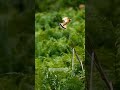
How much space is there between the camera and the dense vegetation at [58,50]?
1593 millimetres

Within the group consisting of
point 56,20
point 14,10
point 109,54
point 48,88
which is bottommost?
point 48,88

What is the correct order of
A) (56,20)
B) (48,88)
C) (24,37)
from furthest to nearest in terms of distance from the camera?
(56,20) < (48,88) < (24,37)

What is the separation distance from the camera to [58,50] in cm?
229

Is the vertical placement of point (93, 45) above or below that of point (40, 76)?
above

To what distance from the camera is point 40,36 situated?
2770mm

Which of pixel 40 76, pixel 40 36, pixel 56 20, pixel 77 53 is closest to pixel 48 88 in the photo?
pixel 40 76

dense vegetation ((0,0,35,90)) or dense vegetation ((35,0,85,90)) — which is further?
dense vegetation ((35,0,85,90))

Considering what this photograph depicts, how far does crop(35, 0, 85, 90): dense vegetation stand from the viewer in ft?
5.23

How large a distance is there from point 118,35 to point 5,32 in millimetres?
412

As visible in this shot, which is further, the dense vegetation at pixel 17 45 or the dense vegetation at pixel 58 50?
the dense vegetation at pixel 58 50

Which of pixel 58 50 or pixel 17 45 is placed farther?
pixel 58 50

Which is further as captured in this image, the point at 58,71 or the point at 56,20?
the point at 56,20

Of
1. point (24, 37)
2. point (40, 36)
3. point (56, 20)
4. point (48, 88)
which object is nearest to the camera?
point (24, 37)

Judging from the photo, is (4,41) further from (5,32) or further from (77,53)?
(77,53)
